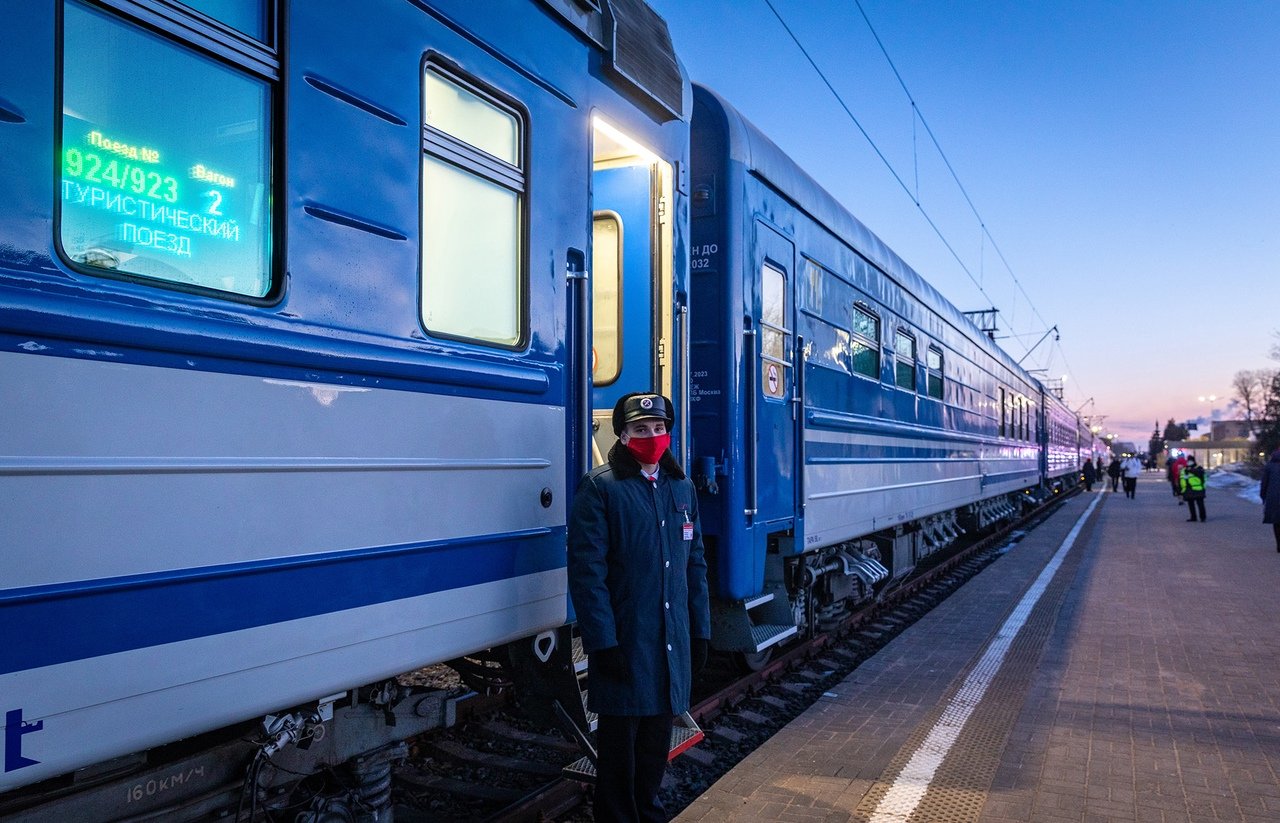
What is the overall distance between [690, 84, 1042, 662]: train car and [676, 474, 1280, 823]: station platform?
79 centimetres

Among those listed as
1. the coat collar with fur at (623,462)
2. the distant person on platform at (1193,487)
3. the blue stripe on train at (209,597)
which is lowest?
the distant person on platform at (1193,487)

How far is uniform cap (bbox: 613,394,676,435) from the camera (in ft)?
11.6

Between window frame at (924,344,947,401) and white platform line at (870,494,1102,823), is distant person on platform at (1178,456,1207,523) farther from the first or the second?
white platform line at (870,494,1102,823)

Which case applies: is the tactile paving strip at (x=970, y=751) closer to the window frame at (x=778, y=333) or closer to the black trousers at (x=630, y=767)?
the black trousers at (x=630, y=767)

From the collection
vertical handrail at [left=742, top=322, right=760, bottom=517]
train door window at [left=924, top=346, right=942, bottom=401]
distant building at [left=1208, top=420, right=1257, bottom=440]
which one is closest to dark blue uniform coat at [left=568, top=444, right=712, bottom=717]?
vertical handrail at [left=742, top=322, right=760, bottom=517]

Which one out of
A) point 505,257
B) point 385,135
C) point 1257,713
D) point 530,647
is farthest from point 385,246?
point 1257,713

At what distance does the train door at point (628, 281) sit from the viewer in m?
4.68

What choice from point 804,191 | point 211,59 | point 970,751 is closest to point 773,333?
point 804,191

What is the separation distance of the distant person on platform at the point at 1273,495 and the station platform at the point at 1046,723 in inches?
189

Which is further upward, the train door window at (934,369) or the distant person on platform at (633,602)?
the train door window at (934,369)

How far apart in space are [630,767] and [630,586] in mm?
707

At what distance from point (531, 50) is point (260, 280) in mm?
1561

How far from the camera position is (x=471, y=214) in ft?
10.5

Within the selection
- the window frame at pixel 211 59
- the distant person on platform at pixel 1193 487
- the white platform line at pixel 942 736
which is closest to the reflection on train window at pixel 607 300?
the white platform line at pixel 942 736
